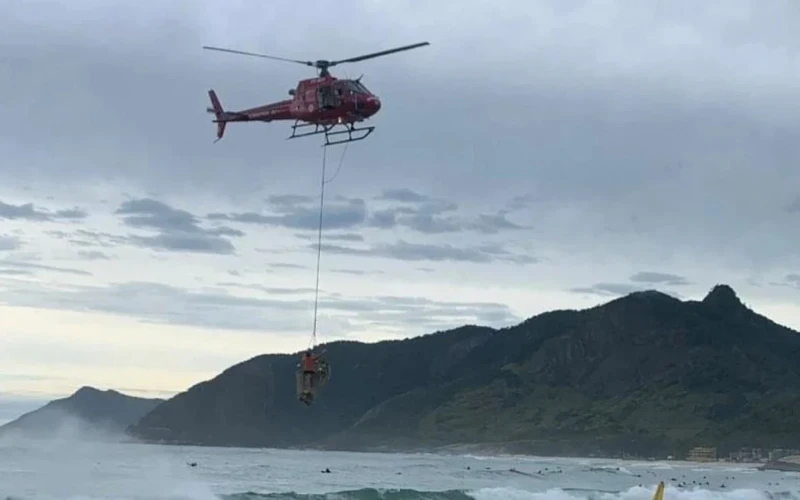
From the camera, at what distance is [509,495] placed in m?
101

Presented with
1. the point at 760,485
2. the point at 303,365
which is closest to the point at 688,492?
the point at 760,485

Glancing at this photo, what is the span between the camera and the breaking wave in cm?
9249

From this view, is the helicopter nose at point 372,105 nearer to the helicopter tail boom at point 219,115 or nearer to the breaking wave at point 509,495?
the helicopter tail boom at point 219,115

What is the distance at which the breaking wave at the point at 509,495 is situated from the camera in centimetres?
9249

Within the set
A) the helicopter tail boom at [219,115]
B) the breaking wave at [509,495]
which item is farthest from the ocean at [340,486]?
the helicopter tail boom at [219,115]

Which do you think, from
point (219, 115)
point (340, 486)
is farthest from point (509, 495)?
point (219, 115)

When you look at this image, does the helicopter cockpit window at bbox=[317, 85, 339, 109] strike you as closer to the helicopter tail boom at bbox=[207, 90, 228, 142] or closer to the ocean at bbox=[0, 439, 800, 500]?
the helicopter tail boom at bbox=[207, 90, 228, 142]

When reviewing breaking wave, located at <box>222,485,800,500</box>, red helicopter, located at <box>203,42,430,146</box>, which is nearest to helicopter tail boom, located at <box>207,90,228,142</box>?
red helicopter, located at <box>203,42,430,146</box>

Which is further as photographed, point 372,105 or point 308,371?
point 372,105

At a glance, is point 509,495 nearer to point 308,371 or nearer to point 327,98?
point 327,98

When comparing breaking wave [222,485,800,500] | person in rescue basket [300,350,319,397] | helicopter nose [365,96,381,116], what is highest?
helicopter nose [365,96,381,116]

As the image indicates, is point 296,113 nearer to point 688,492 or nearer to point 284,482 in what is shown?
point 688,492

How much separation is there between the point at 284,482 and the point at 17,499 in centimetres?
4081

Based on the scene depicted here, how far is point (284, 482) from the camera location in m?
129
